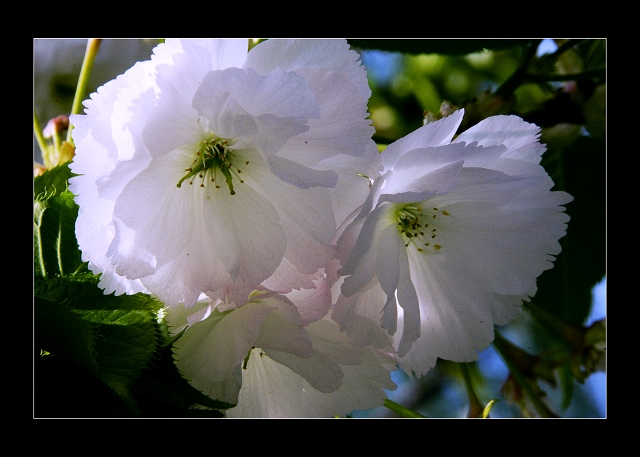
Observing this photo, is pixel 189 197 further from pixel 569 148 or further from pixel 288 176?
pixel 569 148

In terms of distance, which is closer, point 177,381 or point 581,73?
point 177,381

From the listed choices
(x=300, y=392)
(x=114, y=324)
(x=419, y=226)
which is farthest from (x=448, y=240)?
(x=114, y=324)

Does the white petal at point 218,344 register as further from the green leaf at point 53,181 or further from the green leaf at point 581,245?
the green leaf at point 581,245

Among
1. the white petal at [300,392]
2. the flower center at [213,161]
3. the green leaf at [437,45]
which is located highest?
the green leaf at [437,45]

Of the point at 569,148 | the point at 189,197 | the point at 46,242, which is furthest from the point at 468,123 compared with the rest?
the point at 46,242

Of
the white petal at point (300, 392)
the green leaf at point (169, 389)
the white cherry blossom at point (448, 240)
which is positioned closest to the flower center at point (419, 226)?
the white cherry blossom at point (448, 240)

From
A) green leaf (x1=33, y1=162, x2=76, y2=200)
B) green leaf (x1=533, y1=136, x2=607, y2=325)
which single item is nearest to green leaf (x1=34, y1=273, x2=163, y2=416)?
green leaf (x1=33, y1=162, x2=76, y2=200)
